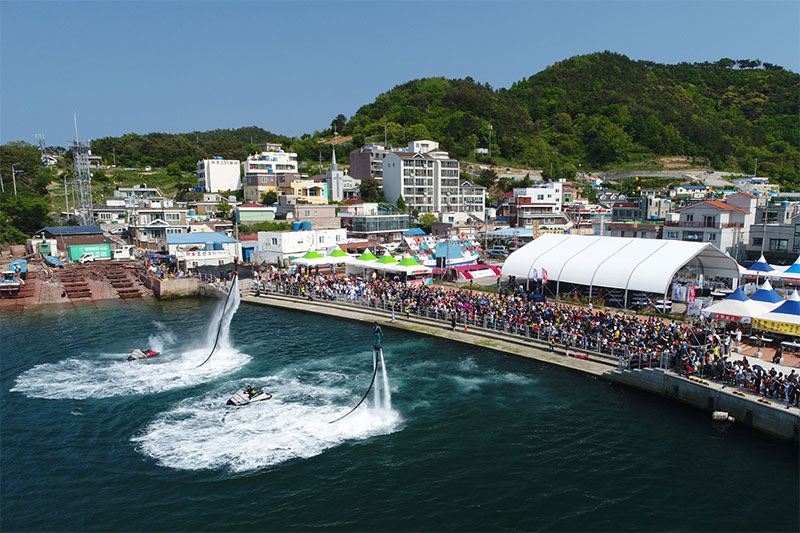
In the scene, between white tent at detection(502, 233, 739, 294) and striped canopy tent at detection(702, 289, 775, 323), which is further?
white tent at detection(502, 233, 739, 294)

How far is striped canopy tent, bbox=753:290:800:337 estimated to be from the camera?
2380 centimetres

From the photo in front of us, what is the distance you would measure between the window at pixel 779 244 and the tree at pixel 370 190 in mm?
70470

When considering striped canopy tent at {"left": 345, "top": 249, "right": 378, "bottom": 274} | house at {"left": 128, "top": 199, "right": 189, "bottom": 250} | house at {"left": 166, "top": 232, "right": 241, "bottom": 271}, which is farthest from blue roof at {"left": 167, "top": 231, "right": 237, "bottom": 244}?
striped canopy tent at {"left": 345, "top": 249, "right": 378, "bottom": 274}

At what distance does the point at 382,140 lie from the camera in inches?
6019

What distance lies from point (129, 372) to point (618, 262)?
3228 centimetres

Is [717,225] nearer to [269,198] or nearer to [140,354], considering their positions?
[140,354]

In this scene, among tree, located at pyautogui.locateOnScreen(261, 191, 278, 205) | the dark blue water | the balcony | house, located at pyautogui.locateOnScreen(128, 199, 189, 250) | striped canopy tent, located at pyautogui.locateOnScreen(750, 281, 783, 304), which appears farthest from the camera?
tree, located at pyautogui.locateOnScreen(261, 191, 278, 205)

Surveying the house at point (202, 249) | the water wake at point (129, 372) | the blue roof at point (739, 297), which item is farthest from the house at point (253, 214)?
the blue roof at point (739, 297)

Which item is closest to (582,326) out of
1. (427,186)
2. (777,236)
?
(777,236)

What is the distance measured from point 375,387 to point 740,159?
171 metres

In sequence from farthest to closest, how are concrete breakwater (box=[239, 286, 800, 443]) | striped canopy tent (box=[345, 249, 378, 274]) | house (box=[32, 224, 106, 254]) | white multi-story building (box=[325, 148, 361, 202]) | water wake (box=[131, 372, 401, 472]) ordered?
white multi-story building (box=[325, 148, 361, 202]) < house (box=[32, 224, 106, 254]) < striped canopy tent (box=[345, 249, 378, 274]) < concrete breakwater (box=[239, 286, 800, 443]) < water wake (box=[131, 372, 401, 472])

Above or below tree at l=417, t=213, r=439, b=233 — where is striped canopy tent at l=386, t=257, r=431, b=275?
below

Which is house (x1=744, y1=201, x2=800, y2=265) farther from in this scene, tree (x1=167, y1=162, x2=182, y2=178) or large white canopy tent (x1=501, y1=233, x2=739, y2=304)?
tree (x1=167, y1=162, x2=182, y2=178)

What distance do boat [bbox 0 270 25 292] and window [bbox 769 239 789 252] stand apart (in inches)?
2895
